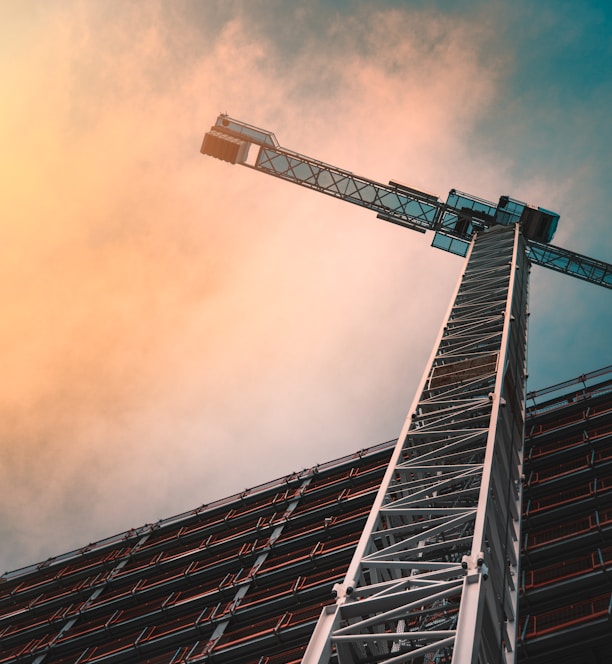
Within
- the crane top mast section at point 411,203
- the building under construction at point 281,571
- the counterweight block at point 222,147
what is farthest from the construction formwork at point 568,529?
the counterweight block at point 222,147

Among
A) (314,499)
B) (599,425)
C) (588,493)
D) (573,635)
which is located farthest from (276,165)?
(573,635)

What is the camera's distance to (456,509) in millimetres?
19203

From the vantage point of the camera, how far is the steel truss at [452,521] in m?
15.8

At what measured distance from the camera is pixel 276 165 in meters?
59.9

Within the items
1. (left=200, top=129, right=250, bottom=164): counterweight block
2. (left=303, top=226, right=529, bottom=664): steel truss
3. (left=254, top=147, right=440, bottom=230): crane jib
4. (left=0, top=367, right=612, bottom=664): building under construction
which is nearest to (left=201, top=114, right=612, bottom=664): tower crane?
(left=303, top=226, right=529, bottom=664): steel truss

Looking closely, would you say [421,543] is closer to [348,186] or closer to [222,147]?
[348,186]

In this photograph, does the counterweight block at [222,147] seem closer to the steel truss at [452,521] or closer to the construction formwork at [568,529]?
the steel truss at [452,521]

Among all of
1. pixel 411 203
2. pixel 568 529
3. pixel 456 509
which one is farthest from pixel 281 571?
pixel 411 203

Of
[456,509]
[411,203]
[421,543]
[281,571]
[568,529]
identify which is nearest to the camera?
[456,509]

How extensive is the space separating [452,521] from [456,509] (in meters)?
0.62

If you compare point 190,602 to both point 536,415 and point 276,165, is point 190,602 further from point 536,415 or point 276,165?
point 276,165

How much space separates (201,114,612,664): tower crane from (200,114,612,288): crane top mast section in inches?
104

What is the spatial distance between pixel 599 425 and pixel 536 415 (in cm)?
373

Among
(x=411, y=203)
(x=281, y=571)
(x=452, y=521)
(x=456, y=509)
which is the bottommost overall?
(x=452, y=521)
